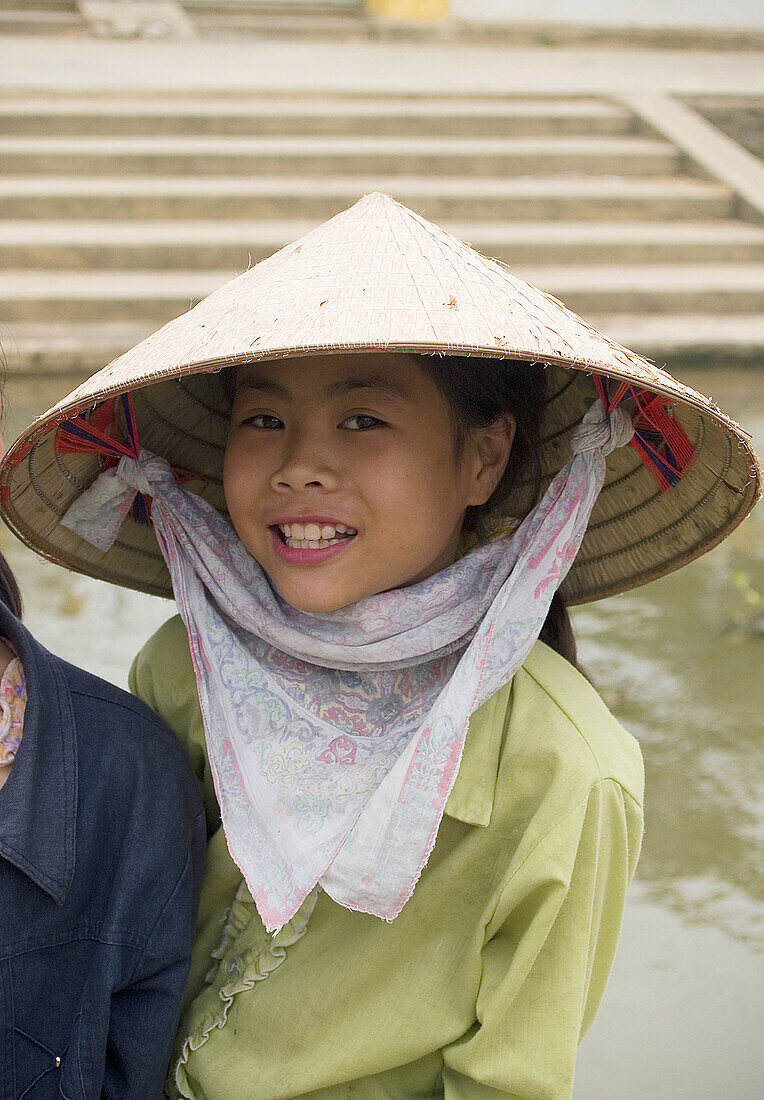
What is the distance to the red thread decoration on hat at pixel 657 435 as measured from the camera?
1.25m

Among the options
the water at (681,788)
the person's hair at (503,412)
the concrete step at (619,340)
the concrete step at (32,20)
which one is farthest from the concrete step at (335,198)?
the person's hair at (503,412)

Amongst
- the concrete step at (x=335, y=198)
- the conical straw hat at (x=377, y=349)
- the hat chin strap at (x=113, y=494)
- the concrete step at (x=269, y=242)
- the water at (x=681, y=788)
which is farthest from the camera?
the concrete step at (x=335, y=198)

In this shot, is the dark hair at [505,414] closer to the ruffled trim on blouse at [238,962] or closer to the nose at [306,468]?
the nose at [306,468]

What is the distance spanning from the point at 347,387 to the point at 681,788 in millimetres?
1434

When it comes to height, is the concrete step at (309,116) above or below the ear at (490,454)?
above

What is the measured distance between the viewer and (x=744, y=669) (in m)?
2.80

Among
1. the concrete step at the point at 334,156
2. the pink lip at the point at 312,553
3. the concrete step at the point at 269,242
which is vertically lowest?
the pink lip at the point at 312,553

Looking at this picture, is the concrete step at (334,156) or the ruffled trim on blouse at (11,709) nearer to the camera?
the ruffled trim on blouse at (11,709)

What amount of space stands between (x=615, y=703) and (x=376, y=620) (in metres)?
1.49

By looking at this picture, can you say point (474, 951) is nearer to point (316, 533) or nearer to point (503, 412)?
point (316, 533)

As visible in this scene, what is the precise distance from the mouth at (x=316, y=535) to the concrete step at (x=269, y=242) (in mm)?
4207

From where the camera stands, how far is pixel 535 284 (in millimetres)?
5422

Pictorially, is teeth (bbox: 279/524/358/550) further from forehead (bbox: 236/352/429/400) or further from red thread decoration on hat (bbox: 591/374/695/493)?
red thread decoration on hat (bbox: 591/374/695/493)

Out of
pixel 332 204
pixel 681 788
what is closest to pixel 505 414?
pixel 681 788
